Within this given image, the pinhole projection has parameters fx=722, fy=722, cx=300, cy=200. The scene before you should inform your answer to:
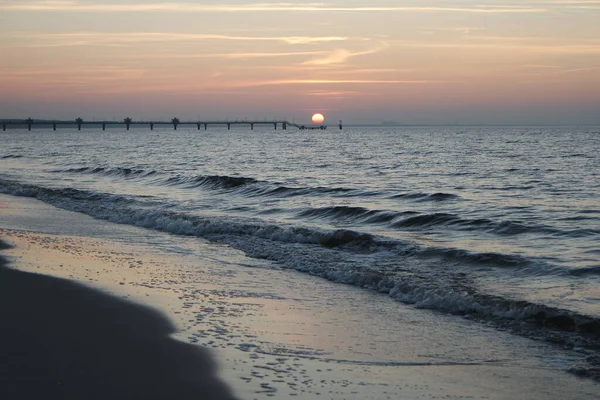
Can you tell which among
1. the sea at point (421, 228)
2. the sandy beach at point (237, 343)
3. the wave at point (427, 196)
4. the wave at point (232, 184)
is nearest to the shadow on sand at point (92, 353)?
the sandy beach at point (237, 343)

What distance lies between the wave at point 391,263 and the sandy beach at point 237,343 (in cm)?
48

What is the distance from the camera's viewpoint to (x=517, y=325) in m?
8.95

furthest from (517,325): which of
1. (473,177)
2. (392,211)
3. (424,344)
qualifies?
(473,177)

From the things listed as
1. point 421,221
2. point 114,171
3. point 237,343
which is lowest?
point 114,171

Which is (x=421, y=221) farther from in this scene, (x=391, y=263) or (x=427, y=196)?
(x=427, y=196)

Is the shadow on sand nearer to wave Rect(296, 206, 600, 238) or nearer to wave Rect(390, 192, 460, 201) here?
wave Rect(296, 206, 600, 238)

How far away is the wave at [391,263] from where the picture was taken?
907 cm

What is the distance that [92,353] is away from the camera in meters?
7.00

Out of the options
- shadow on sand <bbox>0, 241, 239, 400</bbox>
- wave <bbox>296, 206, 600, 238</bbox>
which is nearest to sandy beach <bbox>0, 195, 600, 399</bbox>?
shadow on sand <bbox>0, 241, 239, 400</bbox>

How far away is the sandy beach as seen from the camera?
6.26 m

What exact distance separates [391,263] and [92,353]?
7.40 metres

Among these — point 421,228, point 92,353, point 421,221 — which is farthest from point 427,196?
point 92,353

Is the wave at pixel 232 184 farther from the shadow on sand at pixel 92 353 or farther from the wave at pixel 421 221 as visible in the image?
the shadow on sand at pixel 92 353

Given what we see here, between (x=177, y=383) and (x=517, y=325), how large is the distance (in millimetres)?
4609
